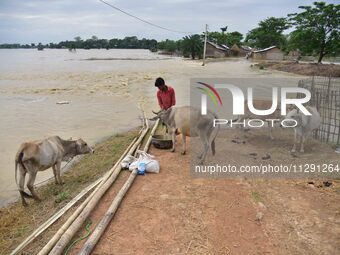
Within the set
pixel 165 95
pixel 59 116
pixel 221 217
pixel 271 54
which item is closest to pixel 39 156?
pixel 165 95

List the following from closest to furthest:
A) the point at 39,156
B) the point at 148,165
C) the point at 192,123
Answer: the point at 39,156 → the point at 148,165 → the point at 192,123

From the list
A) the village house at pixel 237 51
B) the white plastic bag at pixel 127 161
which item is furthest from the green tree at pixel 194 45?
the white plastic bag at pixel 127 161

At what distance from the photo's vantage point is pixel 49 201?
22.7 feet

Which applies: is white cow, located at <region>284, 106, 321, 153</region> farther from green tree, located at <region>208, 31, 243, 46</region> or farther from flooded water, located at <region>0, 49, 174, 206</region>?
green tree, located at <region>208, 31, 243, 46</region>

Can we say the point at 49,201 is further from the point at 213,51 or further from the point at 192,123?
the point at 213,51

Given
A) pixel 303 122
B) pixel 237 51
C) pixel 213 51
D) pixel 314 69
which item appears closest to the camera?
pixel 303 122

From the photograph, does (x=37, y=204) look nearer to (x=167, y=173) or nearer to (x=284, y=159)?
(x=167, y=173)

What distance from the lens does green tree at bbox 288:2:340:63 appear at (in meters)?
36.3

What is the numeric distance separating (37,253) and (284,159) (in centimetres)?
594

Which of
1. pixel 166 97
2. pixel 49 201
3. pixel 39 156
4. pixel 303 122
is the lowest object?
pixel 49 201

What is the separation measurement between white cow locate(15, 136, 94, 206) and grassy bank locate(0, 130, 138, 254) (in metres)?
0.32

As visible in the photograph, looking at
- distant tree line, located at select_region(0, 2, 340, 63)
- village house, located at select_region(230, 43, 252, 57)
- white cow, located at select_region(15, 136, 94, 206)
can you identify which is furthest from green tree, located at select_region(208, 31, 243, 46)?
white cow, located at select_region(15, 136, 94, 206)

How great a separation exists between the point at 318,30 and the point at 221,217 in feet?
124

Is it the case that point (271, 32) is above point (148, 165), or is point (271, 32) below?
above
